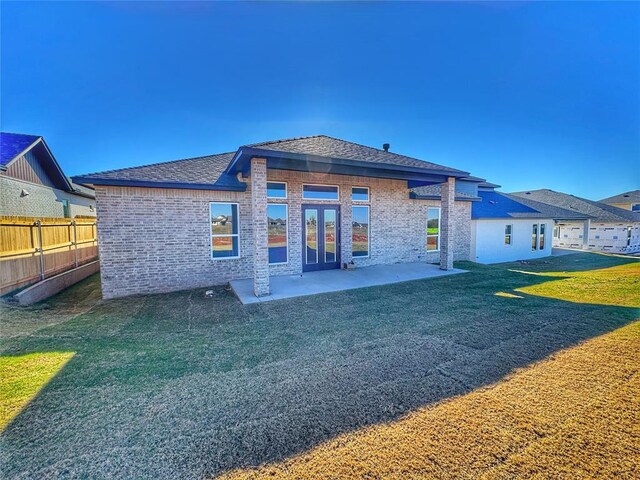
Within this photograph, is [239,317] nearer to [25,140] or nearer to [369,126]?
[369,126]

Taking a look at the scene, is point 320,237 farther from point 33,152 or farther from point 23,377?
point 33,152

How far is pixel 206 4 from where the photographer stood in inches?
320

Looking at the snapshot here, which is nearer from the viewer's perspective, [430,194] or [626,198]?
[430,194]

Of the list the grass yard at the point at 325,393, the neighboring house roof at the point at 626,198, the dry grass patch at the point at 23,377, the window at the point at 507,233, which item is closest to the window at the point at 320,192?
the grass yard at the point at 325,393

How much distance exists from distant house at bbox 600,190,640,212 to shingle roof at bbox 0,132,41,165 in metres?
57.7

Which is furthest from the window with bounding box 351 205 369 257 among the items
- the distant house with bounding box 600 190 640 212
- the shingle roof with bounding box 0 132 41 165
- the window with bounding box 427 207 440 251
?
the distant house with bounding box 600 190 640 212

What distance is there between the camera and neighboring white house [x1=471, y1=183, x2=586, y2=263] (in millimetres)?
14203

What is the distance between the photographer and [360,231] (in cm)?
1058

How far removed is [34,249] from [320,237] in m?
8.94

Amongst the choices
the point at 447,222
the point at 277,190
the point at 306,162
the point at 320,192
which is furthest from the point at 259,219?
the point at 447,222

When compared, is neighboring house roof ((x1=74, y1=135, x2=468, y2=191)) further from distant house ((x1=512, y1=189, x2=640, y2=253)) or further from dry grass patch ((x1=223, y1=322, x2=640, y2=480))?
distant house ((x1=512, y1=189, x2=640, y2=253))

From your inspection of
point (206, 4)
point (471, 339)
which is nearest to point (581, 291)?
point (471, 339)

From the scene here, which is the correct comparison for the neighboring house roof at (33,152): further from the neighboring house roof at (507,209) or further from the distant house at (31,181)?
the neighboring house roof at (507,209)

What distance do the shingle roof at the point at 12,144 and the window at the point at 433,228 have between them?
731 inches
